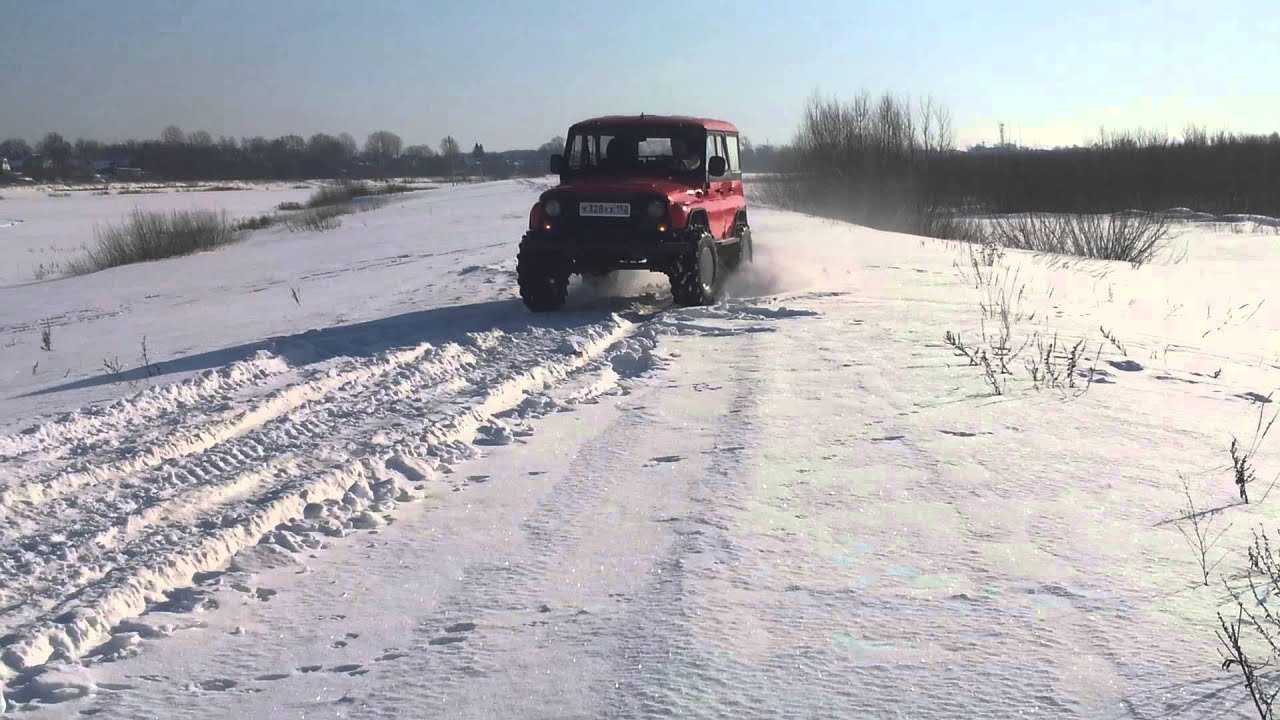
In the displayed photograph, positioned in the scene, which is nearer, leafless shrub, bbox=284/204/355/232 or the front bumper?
the front bumper

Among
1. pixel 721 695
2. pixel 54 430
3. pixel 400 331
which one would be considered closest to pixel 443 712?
pixel 721 695

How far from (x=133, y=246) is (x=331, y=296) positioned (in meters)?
17.0

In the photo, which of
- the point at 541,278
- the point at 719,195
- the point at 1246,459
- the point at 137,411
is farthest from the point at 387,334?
the point at 1246,459

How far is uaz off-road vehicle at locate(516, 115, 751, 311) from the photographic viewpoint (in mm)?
10234

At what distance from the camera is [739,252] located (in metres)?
12.5

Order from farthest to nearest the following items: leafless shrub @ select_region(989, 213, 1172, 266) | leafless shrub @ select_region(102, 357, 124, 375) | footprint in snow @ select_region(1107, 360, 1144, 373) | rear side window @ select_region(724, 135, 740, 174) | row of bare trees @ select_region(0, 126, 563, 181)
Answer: row of bare trees @ select_region(0, 126, 563, 181), leafless shrub @ select_region(989, 213, 1172, 266), rear side window @ select_region(724, 135, 740, 174), leafless shrub @ select_region(102, 357, 124, 375), footprint in snow @ select_region(1107, 360, 1144, 373)

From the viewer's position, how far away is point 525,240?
1041 cm

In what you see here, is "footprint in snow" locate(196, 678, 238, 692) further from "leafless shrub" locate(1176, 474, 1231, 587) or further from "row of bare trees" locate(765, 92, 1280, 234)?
"row of bare trees" locate(765, 92, 1280, 234)

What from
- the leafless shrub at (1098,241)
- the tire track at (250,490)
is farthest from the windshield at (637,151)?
the leafless shrub at (1098,241)

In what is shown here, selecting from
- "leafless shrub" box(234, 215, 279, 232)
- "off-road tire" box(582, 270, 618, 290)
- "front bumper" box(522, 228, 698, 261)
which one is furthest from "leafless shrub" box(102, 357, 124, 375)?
"leafless shrub" box(234, 215, 279, 232)

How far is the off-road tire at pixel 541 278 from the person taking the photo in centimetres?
1038

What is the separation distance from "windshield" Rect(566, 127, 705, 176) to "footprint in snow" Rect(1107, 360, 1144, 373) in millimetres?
5075

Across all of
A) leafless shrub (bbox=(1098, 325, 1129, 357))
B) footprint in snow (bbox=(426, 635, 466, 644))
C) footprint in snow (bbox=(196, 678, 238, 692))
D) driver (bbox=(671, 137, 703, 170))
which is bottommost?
footprint in snow (bbox=(196, 678, 238, 692))

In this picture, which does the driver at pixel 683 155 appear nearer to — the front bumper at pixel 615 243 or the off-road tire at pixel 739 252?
the front bumper at pixel 615 243
